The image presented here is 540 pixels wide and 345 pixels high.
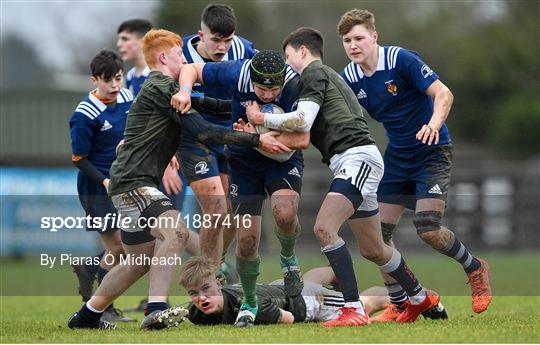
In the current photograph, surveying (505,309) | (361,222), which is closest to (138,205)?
(361,222)

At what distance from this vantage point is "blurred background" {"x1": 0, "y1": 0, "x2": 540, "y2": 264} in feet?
65.9

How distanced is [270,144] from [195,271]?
3.57 ft

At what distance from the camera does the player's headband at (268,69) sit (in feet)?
25.5

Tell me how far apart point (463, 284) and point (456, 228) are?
6.48 metres

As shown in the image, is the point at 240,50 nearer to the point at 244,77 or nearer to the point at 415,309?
the point at 244,77

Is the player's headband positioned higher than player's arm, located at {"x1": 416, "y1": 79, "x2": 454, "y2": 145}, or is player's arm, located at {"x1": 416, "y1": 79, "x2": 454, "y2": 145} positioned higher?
the player's headband

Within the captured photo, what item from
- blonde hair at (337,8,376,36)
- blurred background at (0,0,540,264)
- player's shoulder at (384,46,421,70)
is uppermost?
blonde hair at (337,8,376,36)

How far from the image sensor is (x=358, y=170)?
7.93m

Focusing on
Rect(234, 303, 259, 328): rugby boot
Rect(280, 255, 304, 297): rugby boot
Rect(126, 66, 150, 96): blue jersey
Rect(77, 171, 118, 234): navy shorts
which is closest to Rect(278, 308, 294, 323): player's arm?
Rect(280, 255, 304, 297): rugby boot

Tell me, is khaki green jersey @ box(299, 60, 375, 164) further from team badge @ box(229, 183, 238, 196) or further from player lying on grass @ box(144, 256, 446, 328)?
player lying on grass @ box(144, 256, 446, 328)

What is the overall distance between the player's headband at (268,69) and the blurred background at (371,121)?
1128 centimetres

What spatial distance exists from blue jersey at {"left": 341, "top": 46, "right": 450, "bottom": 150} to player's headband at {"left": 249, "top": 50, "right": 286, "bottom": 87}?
1.56m

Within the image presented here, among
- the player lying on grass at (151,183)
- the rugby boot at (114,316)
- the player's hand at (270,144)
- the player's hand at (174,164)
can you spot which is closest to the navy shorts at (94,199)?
the player's hand at (174,164)

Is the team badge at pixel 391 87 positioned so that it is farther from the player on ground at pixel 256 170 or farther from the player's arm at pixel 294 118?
the player's arm at pixel 294 118
